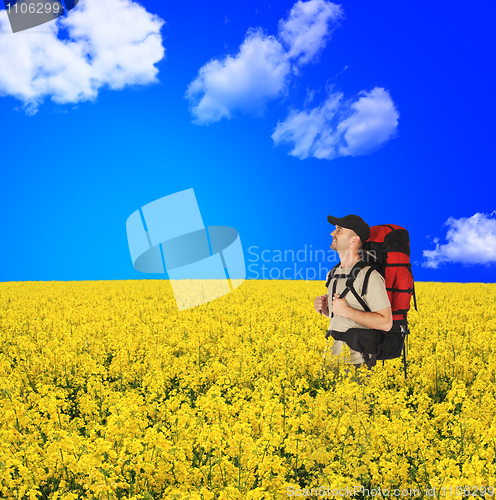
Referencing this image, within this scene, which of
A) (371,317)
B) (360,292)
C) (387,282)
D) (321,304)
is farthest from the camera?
(321,304)

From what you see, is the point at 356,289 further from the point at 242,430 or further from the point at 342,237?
the point at 242,430

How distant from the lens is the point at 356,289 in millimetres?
4828

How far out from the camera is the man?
464 cm

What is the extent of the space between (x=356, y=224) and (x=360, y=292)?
879mm

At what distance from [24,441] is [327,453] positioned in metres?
3.42

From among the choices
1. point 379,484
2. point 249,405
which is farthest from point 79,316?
point 379,484

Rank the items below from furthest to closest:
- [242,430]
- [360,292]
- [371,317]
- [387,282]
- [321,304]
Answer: [321,304]
[387,282]
[360,292]
[371,317]
[242,430]

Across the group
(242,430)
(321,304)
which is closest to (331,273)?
(321,304)

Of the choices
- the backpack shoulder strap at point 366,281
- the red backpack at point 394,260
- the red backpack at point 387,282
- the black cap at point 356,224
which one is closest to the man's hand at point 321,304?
the red backpack at point 387,282

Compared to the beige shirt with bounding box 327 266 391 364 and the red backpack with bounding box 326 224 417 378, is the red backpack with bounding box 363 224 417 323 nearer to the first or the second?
the red backpack with bounding box 326 224 417 378

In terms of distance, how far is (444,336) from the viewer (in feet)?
32.7

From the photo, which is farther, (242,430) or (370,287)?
(370,287)

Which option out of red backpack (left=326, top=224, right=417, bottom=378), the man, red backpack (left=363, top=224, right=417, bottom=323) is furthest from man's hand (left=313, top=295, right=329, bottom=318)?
red backpack (left=363, top=224, right=417, bottom=323)

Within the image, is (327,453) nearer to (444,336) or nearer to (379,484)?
(379,484)
